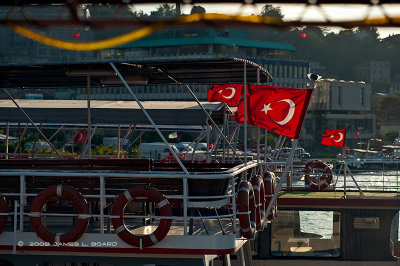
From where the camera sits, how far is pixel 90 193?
48.1 feet

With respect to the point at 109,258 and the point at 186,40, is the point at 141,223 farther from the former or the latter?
the point at 186,40

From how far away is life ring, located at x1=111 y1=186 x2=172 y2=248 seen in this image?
1394 cm

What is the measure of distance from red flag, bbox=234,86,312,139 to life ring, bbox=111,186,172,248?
Answer: 12.4ft

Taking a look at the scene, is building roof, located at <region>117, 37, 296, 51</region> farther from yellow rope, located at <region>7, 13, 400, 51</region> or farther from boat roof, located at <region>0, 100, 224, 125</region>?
yellow rope, located at <region>7, 13, 400, 51</region>

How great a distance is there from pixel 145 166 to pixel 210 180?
48.1 inches

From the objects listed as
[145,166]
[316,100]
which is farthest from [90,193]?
[316,100]

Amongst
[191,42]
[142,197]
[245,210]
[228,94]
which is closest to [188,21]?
[142,197]

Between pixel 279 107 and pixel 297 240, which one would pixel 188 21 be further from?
pixel 297 240

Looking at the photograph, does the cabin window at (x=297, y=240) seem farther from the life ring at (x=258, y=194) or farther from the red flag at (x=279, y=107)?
the life ring at (x=258, y=194)

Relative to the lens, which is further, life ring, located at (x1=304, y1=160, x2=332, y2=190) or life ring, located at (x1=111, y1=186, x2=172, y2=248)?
life ring, located at (x1=304, y1=160, x2=332, y2=190)

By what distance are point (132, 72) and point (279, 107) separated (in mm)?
2864

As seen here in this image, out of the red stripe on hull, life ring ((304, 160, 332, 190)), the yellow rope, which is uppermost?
the yellow rope

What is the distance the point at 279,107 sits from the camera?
56.0 ft

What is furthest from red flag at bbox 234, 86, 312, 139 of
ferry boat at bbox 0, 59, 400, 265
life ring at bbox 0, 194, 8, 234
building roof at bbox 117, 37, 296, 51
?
building roof at bbox 117, 37, 296, 51
